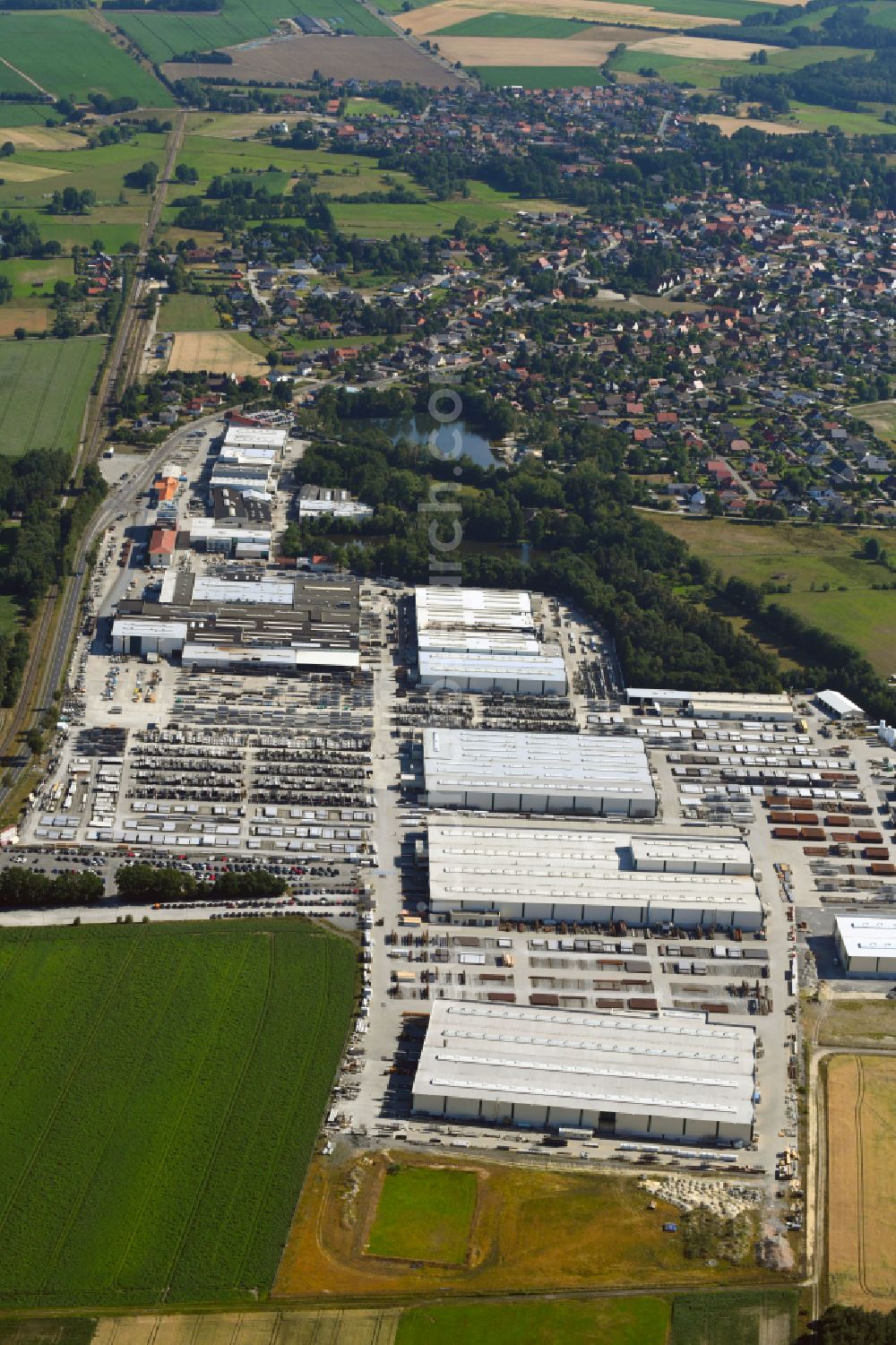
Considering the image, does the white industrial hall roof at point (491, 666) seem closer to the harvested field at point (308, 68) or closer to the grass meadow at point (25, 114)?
the grass meadow at point (25, 114)

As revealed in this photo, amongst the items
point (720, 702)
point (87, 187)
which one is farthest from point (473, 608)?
point (87, 187)

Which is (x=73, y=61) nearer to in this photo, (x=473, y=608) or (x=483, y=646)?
(x=473, y=608)

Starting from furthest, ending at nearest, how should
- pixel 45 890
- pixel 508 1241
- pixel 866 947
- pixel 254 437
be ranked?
pixel 254 437, pixel 866 947, pixel 45 890, pixel 508 1241

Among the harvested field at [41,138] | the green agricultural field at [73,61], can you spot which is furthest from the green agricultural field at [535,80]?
the harvested field at [41,138]

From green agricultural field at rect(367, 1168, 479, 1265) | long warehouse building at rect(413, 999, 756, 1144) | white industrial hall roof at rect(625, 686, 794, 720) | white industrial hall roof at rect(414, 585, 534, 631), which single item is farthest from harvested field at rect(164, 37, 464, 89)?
green agricultural field at rect(367, 1168, 479, 1265)

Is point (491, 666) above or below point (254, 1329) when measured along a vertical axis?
above
